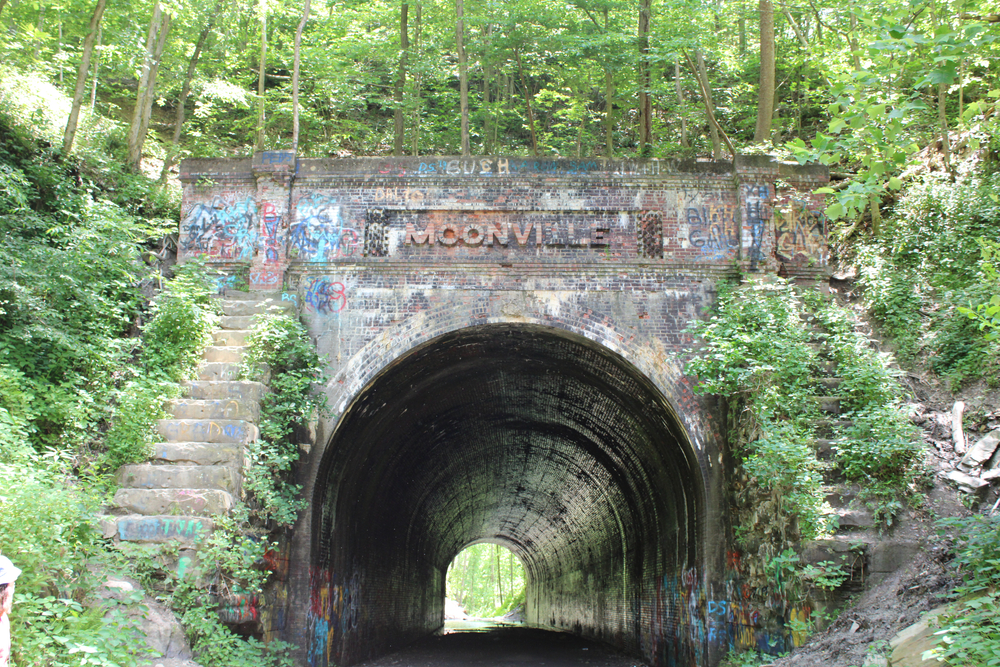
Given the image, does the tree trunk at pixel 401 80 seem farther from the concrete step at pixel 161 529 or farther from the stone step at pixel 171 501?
the concrete step at pixel 161 529

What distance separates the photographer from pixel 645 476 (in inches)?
525

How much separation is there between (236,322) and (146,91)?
8357 mm

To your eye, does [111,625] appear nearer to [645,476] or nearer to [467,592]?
[645,476]

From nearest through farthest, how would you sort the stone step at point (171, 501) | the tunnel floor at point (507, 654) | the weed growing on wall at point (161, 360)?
the stone step at point (171, 501) → the weed growing on wall at point (161, 360) → the tunnel floor at point (507, 654)

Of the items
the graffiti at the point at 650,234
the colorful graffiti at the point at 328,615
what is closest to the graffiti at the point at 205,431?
the colorful graffiti at the point at 328,615

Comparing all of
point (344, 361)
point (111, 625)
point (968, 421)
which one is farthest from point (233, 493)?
point (968, 421)

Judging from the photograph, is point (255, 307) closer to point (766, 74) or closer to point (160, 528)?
point (160, 528)

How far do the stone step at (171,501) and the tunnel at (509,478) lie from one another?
2355 mm

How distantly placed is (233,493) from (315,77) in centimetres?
1637

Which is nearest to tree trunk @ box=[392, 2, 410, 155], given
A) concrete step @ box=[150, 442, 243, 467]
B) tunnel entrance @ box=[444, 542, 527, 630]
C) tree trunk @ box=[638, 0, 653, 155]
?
tree trunk @ box=[638, 0, 653, 155]

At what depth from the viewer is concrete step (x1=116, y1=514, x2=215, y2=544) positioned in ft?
24.2

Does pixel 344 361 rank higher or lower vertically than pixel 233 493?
higher

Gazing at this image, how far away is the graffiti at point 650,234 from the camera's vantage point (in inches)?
432

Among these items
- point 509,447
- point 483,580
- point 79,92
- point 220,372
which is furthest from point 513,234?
point 483,580
